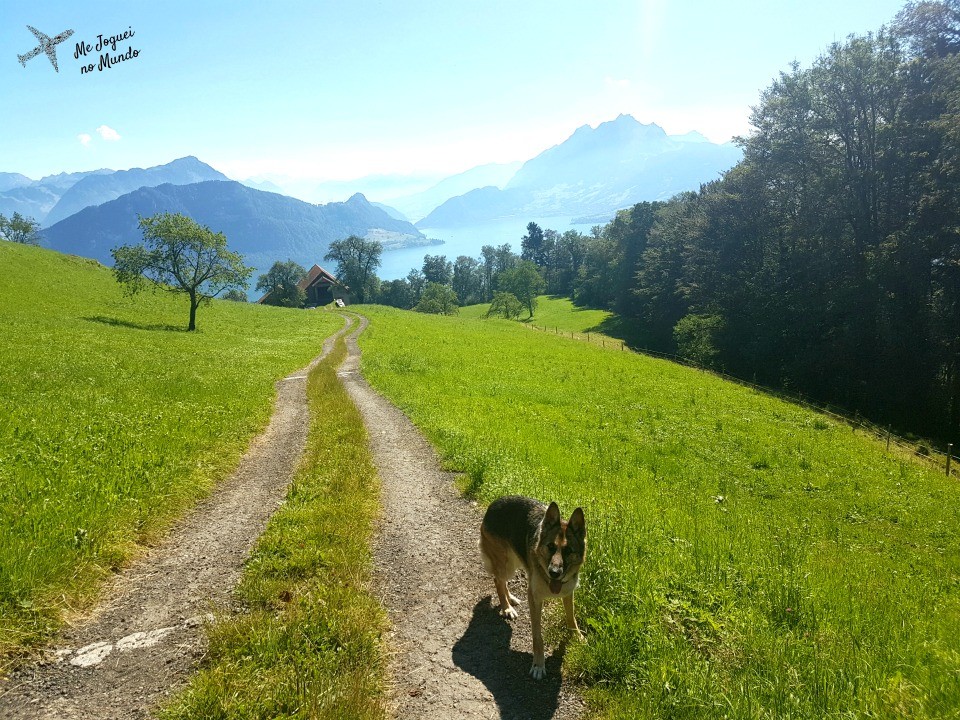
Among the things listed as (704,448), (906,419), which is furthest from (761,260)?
(704,448)

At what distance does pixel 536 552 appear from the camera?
18.2 feet

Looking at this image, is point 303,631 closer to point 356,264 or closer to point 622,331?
point 622,331

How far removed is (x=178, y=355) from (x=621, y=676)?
34.6 metres

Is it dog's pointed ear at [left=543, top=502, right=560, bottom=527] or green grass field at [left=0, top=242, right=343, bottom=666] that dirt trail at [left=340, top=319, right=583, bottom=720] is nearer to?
dog's pointed ear at [left=543, top=502, right=560, bottom=527]

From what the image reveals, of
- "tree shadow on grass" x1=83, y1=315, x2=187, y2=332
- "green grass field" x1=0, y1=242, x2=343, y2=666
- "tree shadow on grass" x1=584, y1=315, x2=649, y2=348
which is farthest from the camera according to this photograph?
"tree shadow on grass" x1=584, y1=315, x2=649, y2=348

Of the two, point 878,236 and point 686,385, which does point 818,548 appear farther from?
point 878,236

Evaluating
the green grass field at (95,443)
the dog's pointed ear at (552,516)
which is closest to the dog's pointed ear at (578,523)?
the dog's pointed ear at (552,516)

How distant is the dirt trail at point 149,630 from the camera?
530 cm

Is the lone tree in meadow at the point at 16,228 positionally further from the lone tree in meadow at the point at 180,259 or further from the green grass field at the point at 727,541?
the green grass field at the point at 727,541

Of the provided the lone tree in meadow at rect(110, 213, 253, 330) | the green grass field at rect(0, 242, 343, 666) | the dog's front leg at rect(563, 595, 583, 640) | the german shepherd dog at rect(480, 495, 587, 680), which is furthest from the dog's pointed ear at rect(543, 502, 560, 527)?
the lone tree in meadow at rect(110, 213, 253, 330)

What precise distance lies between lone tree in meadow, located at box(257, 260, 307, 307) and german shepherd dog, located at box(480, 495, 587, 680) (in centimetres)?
13271

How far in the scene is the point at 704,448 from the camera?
21.3m

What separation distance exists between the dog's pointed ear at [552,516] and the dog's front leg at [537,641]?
112 centimetres

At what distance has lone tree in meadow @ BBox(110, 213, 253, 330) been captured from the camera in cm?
Result: 4709
